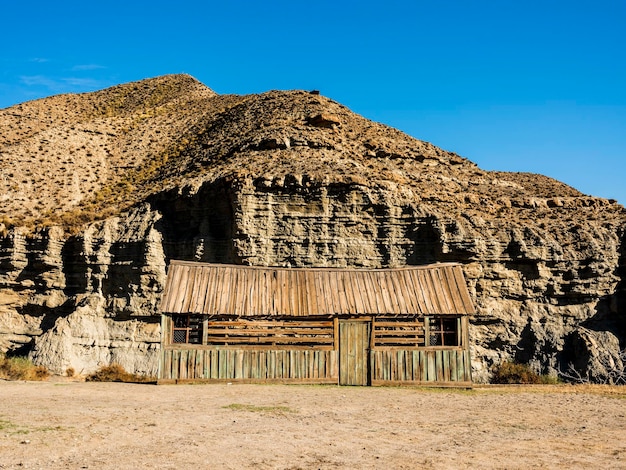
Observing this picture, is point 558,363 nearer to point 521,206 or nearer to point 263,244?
point 521,206

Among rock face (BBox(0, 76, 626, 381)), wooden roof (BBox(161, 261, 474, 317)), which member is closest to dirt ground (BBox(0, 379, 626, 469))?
wooden roof (BBox(161, 261, 474, 317))

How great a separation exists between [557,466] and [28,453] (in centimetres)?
839

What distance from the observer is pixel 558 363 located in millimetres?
33219

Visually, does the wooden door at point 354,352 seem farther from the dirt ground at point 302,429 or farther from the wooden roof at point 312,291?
the dirt ground at point 302,429

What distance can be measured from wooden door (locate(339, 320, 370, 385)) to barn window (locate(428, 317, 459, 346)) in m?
2.40

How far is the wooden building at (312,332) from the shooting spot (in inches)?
825

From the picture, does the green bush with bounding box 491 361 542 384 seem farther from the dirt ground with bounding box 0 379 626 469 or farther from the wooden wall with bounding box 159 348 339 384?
the wooden wall with bounding box 159 348 339 384

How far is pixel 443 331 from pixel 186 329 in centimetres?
915

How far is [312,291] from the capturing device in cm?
2241

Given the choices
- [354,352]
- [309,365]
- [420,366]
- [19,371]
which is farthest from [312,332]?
[19,371]

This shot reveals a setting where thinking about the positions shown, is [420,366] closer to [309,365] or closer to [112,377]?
[309,365]

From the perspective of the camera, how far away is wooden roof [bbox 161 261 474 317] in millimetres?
21500

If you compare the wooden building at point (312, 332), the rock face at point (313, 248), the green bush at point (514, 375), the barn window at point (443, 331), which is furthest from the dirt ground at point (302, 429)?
the rock face at point (313, 248)

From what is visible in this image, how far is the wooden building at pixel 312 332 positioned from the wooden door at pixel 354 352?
0.03 meters
